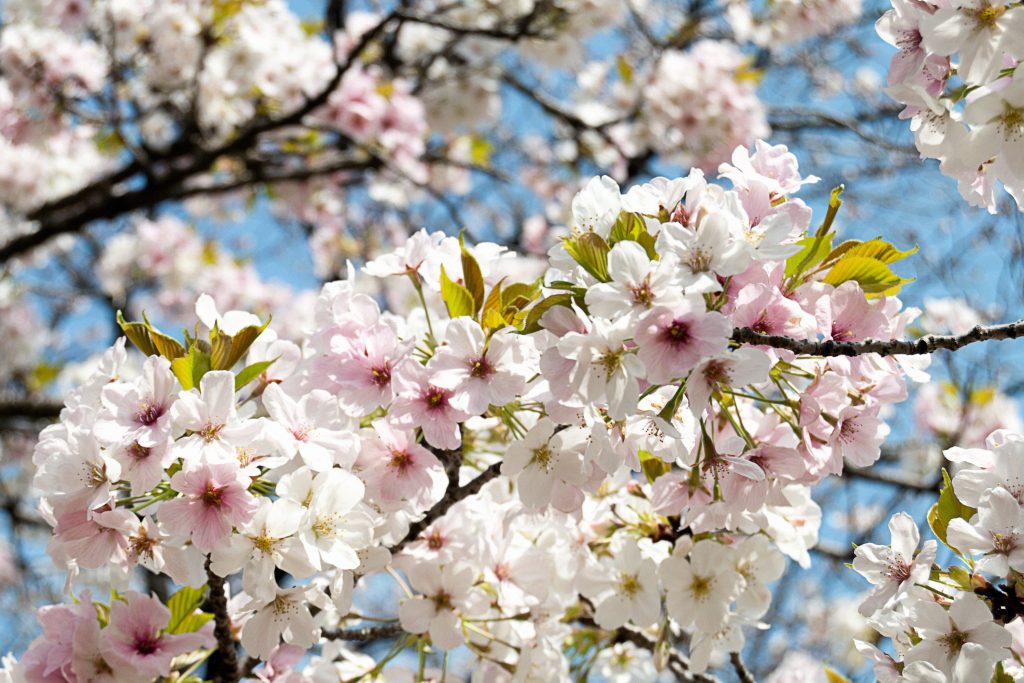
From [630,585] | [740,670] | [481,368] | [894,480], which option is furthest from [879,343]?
[894,480]

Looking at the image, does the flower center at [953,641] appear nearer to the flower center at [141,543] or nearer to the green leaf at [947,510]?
the green leaf at [947,510]

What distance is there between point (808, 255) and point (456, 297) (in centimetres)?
53

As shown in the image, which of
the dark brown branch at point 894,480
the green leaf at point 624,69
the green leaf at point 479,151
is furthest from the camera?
the green leaf at point 479,151

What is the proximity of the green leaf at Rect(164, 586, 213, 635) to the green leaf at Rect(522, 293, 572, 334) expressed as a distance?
80 centimetres

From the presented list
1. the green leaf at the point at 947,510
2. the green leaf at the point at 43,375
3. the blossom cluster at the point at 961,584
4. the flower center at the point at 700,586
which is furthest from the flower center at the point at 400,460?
the green leaf at the point at 43,375

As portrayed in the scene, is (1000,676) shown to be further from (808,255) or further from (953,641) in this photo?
(808,255)

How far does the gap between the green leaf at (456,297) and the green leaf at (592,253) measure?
0.19 m

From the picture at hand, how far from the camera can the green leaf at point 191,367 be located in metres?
1.34

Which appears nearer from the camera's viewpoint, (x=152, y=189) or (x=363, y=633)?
(x=363, y=633)

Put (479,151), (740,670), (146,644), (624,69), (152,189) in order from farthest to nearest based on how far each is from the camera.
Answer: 1. (479,151)
2. (624,69)
3. (152,189)
4. (740,670)
5. (146,644)

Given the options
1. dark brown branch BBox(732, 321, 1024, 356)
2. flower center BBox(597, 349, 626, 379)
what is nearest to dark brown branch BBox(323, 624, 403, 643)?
flower center BBox(597, 349, 626, 379)

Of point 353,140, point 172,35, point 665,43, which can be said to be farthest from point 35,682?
point 665,43

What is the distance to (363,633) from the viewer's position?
1786 millimetres

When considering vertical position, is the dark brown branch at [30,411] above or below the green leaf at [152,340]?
below
